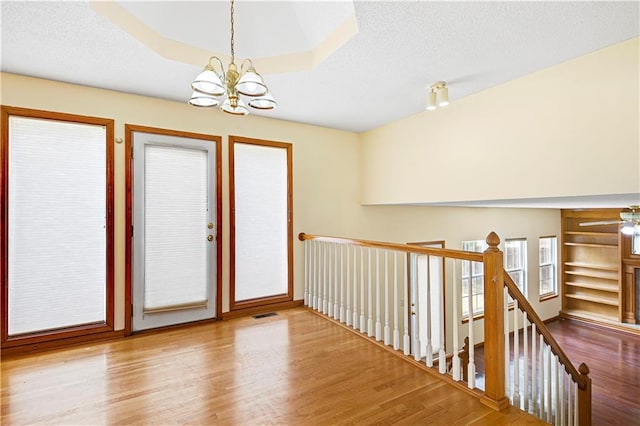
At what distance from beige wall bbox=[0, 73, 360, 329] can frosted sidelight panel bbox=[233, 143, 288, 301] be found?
0.50ft

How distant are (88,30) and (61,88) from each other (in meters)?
1.18

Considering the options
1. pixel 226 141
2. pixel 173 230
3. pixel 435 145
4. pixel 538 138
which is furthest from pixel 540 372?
pixel 226 141

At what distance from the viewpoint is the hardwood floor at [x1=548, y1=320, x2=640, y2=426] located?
4109 mm

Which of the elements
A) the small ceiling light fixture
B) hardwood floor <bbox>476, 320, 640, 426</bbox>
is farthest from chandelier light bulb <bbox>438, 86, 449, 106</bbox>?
hardwood floor <bbox>476, 320, 640, 426</bbox>

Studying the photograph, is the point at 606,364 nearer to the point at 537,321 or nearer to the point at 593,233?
the point at 593,233

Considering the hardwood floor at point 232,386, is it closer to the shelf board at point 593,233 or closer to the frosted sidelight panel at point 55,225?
the frosted sidelight panel at point 55,225

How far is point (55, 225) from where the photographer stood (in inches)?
117

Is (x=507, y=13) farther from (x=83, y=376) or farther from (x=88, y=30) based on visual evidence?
(x=83, y=376)

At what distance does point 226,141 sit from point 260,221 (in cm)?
107

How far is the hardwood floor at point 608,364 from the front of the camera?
4.11 meters

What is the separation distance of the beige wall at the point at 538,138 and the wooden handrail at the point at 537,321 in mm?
1000

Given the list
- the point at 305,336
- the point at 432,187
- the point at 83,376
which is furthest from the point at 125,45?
the point at 432,187

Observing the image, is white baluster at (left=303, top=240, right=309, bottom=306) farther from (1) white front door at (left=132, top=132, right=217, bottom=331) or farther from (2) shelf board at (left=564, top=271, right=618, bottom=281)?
(2) shelf board at (left=564, top=271, right=618, bottom=281)

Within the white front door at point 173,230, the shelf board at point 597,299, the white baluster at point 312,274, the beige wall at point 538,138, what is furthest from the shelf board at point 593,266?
the white front door at point 173,230
